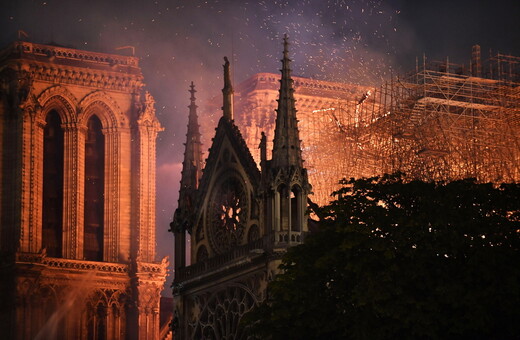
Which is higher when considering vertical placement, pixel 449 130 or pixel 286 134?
pixel 449 130

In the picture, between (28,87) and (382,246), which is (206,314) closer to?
(382,246)

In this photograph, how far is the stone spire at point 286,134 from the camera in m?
52.0

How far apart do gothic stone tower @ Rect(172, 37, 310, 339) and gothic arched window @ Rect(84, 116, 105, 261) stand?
33975mm

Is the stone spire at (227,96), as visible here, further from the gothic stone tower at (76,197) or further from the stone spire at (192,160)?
the gothic stone tower at (76,197)

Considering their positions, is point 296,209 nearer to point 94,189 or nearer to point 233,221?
point 233,221

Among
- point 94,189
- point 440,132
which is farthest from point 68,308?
point 440,132

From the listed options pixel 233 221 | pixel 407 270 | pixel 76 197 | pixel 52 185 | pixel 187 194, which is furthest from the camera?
pixel 52 185

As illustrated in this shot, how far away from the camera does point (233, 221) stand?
56.2 meters

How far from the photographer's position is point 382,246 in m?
42.8

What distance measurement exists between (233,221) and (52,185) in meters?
39.2

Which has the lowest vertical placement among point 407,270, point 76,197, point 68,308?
point 407,270

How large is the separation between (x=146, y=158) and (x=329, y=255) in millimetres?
51555

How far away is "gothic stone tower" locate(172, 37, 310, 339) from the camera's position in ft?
169

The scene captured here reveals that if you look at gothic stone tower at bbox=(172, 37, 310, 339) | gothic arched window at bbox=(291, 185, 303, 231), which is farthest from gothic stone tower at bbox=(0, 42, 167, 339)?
gothic arched window at bbox=(291, 185, 303, 231)
